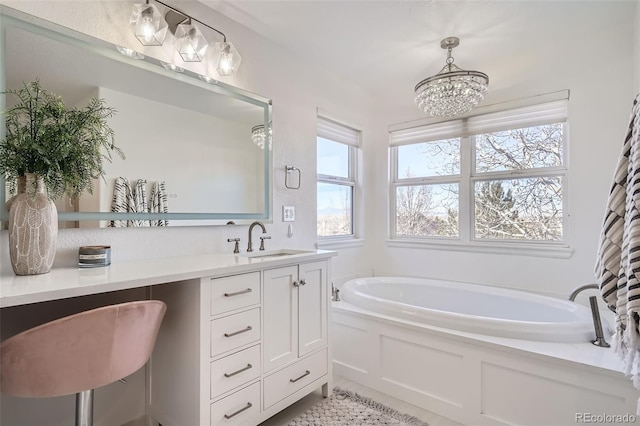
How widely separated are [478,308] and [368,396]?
1.29 metres

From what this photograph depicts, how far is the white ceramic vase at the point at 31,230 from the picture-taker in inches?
45.8

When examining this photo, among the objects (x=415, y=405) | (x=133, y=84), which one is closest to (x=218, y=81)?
(x=133, y=84)

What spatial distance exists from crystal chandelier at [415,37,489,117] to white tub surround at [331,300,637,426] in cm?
152

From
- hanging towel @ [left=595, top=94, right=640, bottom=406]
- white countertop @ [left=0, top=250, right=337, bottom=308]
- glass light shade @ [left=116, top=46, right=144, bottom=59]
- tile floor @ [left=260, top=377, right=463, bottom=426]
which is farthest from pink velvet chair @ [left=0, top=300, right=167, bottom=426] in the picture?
hanging towel @ [left=595, top=94, right=640, bottom=406]

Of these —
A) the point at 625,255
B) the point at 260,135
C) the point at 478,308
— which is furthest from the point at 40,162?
the point at 478,308

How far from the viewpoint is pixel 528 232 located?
2.70 meters

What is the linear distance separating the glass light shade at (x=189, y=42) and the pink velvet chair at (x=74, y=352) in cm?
141

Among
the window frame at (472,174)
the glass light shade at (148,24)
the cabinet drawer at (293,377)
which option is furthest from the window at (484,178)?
the glass light shade at (148,24)

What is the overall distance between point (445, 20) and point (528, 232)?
6.01ft

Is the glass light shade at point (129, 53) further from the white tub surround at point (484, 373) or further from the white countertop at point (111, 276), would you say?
the white tub surround at point (484, 373)

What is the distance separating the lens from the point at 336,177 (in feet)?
10.4

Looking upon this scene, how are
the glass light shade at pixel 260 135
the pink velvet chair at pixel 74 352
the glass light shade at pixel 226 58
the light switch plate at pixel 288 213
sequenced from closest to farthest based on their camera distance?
1. the pink velvet chair at pixel 74 352
2. the glass light shade at pixel 226 58
3. the glass light shade at pixel 260 135
4. the light switch plate at pixel 288 213

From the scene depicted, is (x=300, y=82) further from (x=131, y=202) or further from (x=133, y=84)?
(x=131, y=202)

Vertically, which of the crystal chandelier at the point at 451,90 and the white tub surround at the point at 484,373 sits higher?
the crystal chandelier at the point at 451,90
